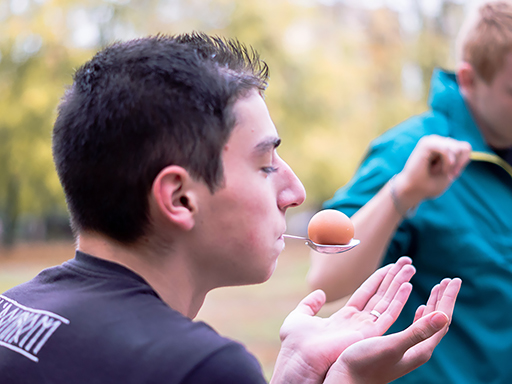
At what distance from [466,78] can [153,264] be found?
1690 millimetres

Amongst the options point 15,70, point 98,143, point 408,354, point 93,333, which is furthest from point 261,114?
point 15,70

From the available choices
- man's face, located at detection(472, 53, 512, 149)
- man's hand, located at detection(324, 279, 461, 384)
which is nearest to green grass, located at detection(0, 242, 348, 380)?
man's face, located at detection(472, 53, 512, 149)

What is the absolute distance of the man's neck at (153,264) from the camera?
113 cm

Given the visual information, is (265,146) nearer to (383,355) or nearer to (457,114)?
(383,355)

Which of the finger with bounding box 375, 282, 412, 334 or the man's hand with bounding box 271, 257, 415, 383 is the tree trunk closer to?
the man's hand with bounding box 271, 257, 415, 383

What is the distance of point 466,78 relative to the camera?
7.43ft

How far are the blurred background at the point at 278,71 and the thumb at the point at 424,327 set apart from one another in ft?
29.9

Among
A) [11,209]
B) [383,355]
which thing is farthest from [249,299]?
[383,355]

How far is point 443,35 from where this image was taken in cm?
1155

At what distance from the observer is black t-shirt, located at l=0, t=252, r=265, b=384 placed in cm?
91

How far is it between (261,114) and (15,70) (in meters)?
12.5

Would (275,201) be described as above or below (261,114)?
below

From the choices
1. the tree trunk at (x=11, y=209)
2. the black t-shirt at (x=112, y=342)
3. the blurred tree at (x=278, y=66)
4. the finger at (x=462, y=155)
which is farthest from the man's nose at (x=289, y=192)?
the tree trunk at (x=11, y=209)

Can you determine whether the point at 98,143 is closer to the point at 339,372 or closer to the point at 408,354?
the point at 339,372
